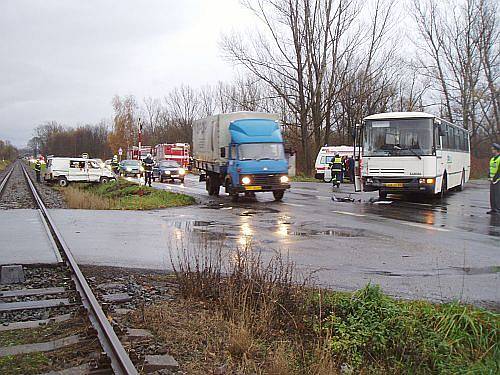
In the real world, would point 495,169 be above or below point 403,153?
below

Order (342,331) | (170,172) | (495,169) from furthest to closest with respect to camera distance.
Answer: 1. (170,172)
2. (495,169)
3. (342,331)

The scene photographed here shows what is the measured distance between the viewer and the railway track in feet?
14.7

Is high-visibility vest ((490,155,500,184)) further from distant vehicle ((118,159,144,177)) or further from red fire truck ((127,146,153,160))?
red fire truck ((127,146,153,160))

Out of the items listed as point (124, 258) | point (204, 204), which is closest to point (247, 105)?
point (204, 204)

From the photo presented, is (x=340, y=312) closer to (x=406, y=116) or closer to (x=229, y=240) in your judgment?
(x=229, y=240)

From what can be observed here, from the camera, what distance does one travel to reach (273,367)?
446 centimetres

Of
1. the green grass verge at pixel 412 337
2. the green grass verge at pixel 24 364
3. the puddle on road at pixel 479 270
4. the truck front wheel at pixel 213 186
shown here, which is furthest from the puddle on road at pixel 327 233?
the truck front wheel at pixel 213 186

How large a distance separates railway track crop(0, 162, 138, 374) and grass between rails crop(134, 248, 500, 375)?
543 mm

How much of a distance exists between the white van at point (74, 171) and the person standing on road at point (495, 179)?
86.2 ft

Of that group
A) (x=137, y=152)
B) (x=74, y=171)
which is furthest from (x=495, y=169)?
(x=137, y=152)

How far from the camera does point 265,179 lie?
67.2ft

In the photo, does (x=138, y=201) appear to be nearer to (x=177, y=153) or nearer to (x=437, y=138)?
(x=437, y=138)

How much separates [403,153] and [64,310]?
14.8m

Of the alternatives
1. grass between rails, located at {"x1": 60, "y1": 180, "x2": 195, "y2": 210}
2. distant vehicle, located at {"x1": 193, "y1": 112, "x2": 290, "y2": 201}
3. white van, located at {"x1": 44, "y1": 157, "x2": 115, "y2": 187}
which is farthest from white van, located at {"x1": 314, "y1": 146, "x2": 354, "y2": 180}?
grass between rails, located at {"x1": 60, "y1": 180, "x2": 195, "y2": 210}
